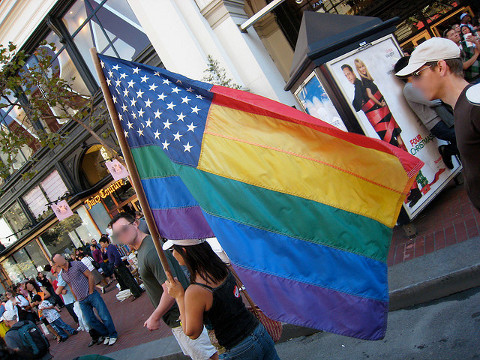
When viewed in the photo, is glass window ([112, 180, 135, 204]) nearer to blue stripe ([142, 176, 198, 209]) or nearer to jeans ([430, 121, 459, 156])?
jeans ([430, 121, 459, 156])

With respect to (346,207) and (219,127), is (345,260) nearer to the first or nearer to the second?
(346,207)

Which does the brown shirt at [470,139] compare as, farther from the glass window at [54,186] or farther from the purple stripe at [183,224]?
the glass window at [54,186]

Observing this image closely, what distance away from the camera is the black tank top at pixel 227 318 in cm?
260

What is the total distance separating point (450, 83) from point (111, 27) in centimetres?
1216

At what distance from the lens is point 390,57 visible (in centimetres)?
546

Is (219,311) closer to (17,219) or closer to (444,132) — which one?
(444,132)

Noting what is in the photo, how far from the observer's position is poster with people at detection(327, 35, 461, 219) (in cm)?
533

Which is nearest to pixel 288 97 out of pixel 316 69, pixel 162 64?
pixel 162 64

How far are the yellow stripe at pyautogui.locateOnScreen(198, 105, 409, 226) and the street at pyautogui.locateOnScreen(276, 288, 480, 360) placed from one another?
1.67m

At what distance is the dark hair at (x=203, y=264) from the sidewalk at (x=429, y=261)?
247 centimetres

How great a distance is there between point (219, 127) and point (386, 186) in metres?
1.13

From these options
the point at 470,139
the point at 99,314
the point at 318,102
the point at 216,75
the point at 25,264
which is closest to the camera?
the point at 470,139

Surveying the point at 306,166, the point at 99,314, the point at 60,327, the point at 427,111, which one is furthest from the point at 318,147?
the point at 60,327

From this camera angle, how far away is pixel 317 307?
222 cm
